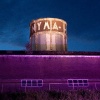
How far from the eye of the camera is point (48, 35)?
48156 millimetres

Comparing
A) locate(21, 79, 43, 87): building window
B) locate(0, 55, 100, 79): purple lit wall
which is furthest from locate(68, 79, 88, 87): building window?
locate(21, 79, 43, 87): building window

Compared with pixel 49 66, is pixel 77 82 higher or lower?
lower

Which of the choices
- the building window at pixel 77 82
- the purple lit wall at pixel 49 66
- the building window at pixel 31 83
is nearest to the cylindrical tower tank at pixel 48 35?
the purple lit wall at pixel 49 66

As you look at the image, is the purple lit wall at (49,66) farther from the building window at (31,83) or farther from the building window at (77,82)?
the building window at (77,82)

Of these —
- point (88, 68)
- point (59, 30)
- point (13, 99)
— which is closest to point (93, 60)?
point (88, 68)

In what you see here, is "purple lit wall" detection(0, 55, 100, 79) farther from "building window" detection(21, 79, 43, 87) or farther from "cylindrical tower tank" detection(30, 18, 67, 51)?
"cylindrical tower tank" detection(30, 18, 67, 51)

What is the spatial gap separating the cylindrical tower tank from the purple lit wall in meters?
8.74

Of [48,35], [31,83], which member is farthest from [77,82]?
[48,35]

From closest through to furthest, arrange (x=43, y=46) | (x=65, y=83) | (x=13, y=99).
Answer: (x=13, y=99), (x=65, y=83), (x=43, y=46)

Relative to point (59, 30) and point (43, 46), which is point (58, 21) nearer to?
point (59, 30)

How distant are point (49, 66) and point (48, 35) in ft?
31.7

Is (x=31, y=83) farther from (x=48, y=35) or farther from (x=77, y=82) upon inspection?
(x=48, y=35)

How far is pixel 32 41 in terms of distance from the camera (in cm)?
4978

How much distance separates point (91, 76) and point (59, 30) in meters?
11.9
